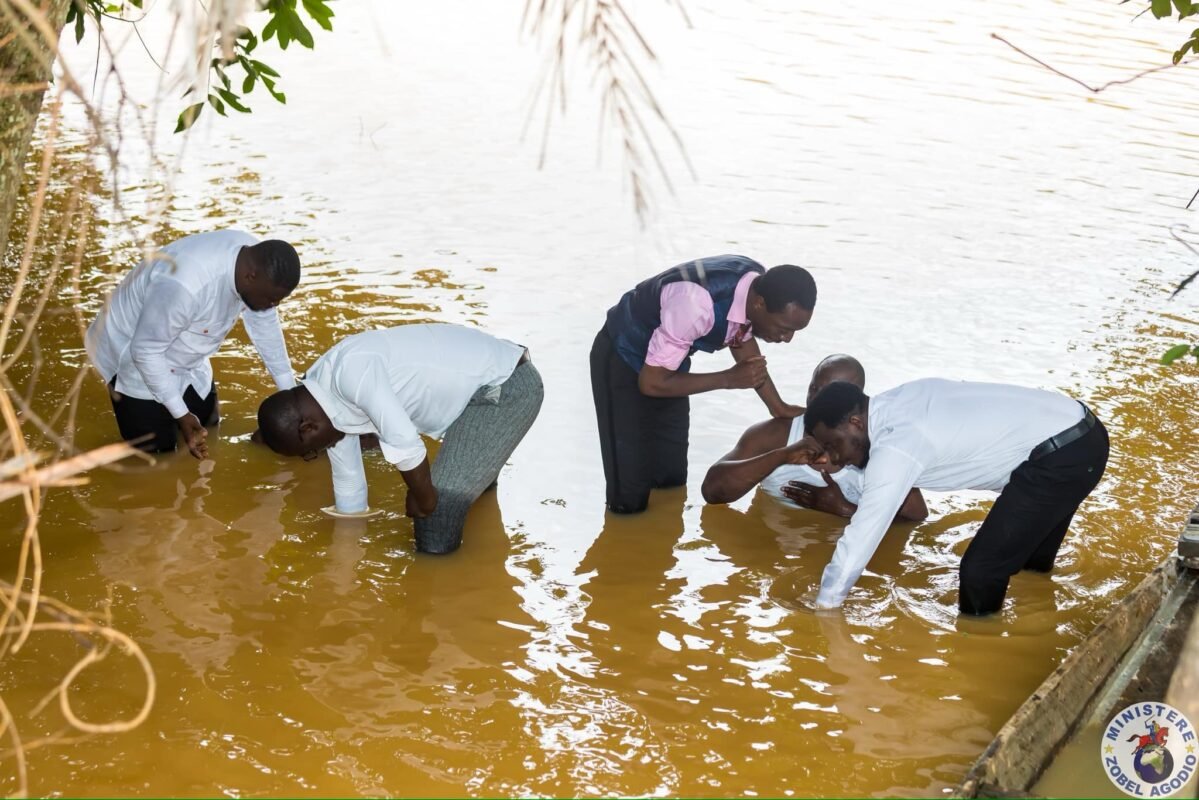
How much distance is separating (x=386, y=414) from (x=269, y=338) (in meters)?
1.39

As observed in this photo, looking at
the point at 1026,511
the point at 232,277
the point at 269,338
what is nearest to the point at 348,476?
the point at 269,338

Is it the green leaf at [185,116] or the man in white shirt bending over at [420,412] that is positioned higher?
the green leaf at [185,116]

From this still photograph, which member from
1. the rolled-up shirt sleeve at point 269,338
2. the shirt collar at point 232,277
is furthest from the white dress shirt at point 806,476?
the shirt collar at point 232,277

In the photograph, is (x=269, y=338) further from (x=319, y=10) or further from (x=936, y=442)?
(x=936, y=442)

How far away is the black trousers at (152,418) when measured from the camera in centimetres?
556

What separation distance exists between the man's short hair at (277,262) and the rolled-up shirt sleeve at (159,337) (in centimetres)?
46

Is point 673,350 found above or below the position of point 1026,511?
above

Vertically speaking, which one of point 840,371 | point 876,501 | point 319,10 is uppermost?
point 319,10

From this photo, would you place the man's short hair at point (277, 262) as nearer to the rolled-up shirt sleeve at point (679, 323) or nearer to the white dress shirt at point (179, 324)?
the white dress shirt at point (179, 324)

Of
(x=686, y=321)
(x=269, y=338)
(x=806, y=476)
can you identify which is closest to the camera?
(x=686, y=321)

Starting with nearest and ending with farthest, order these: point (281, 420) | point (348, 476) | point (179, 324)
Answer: point (281, 420) → point (348, 476) → point (179, 324)

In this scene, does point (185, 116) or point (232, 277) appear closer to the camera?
point (185, 116)

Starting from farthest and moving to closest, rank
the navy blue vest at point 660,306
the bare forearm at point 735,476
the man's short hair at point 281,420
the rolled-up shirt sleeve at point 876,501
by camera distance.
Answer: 1. the bare forearm at point 735,476
2. the navy blue vest at point 660,306
3. the man's short hair at point 281,420
4. the rolled-up shirt sleeve at point 876,501

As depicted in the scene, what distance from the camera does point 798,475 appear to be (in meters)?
5.38
